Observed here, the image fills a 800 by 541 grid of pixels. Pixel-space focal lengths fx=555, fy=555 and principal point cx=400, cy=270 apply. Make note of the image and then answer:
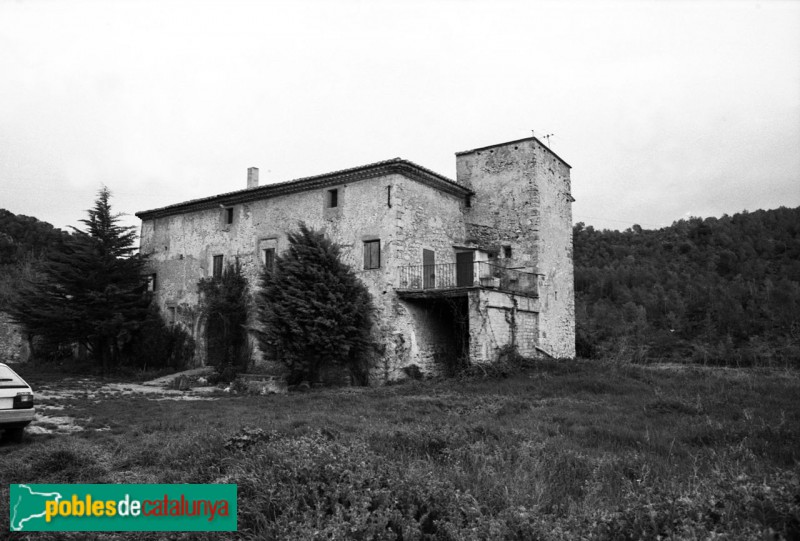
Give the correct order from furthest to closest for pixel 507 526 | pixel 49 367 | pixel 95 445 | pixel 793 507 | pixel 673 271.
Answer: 1. pixel 673 271
2. pixel 49 367
3. pixel 95 445
4. pixel 507 526
5. pixel 793 507

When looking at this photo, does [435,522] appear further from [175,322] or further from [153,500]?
[175,322]

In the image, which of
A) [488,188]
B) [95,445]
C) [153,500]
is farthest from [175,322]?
[153,500]

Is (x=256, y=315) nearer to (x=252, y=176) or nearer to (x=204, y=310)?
(x=204, y=310)

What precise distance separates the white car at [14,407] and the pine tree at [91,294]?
1501 cm

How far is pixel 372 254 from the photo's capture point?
62.3ft

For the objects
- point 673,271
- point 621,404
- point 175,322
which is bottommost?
point 621,404

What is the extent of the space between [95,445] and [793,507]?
7990mm

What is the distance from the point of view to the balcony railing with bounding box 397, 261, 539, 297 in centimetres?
1883

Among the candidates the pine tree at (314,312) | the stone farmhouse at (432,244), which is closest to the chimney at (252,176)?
the stone farmhouse at (432,244)

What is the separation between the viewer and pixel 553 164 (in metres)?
22.1

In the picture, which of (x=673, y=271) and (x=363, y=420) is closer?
(x=363, y=420)

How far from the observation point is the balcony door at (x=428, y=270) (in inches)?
768

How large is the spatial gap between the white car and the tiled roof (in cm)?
1265

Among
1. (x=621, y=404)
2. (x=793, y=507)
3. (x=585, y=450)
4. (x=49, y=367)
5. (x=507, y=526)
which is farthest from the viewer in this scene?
(x=49, y=367)
